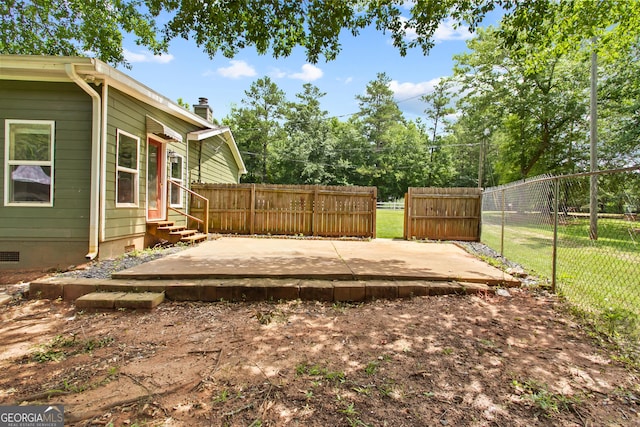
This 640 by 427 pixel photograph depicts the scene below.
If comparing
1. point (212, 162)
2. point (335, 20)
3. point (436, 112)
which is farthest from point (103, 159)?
point (436, 112)

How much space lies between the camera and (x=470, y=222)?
8.55 meters

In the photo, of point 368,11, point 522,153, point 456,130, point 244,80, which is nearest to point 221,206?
point 368,11

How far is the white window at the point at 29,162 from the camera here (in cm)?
484

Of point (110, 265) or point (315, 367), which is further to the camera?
A: point (110, 265)

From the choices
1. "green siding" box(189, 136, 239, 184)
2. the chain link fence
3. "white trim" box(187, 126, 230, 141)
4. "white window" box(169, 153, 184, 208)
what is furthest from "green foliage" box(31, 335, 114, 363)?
"white trim" box(187, 126, 230, 141)

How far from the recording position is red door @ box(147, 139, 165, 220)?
666 cm

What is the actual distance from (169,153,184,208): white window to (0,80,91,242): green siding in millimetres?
2585

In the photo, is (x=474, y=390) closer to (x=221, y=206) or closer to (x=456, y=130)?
(x=221, y=206)

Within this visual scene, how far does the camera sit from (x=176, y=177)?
7.94 m

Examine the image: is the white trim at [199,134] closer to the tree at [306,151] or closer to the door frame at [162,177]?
the door frame at [162,177]

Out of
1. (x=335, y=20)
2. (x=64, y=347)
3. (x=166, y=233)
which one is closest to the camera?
(x=64, y=347)

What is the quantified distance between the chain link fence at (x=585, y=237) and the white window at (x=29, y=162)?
23.2ft

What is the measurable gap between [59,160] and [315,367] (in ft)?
17.1

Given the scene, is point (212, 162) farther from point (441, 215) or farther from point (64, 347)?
point (64, 347)
